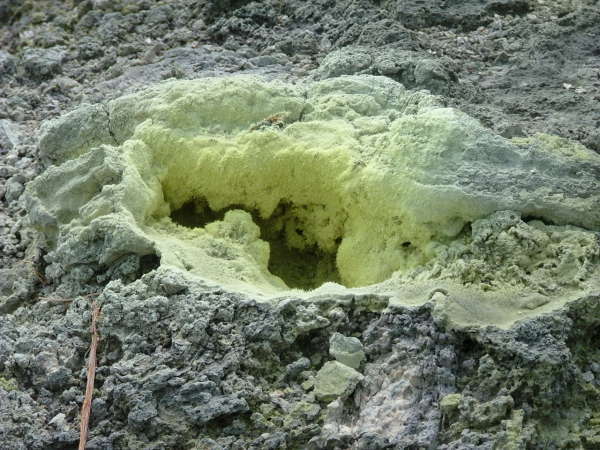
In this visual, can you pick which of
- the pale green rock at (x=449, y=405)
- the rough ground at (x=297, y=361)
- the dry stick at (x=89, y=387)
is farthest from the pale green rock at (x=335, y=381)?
the dry stick at (x=89, y=387)

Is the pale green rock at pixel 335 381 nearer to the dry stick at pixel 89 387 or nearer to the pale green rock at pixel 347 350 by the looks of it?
the pale green rock at pixel 347 350

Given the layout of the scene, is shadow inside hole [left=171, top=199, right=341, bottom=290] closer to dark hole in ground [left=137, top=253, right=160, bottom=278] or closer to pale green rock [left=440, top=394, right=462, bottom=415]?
dark hole in ground [left=137, top=253, right=160, bottom=278]

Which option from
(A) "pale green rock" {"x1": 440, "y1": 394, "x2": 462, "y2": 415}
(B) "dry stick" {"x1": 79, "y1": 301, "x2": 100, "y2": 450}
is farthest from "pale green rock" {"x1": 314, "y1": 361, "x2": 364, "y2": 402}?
(B) "dry stick" {"x1": 79, "y1": 301, "x2": 100, "y2": 450}

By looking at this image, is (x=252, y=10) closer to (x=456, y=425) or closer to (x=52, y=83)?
(x=52, y=83)

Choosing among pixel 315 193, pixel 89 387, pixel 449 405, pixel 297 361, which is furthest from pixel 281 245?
pixel 449 405

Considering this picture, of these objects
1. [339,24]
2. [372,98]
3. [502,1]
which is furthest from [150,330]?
[502,1]

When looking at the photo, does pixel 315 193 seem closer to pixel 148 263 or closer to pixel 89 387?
pixel 148 263

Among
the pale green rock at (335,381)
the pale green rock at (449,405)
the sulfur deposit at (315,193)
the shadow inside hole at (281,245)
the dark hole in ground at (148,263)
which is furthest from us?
the shadow inside hole at (281,245)
